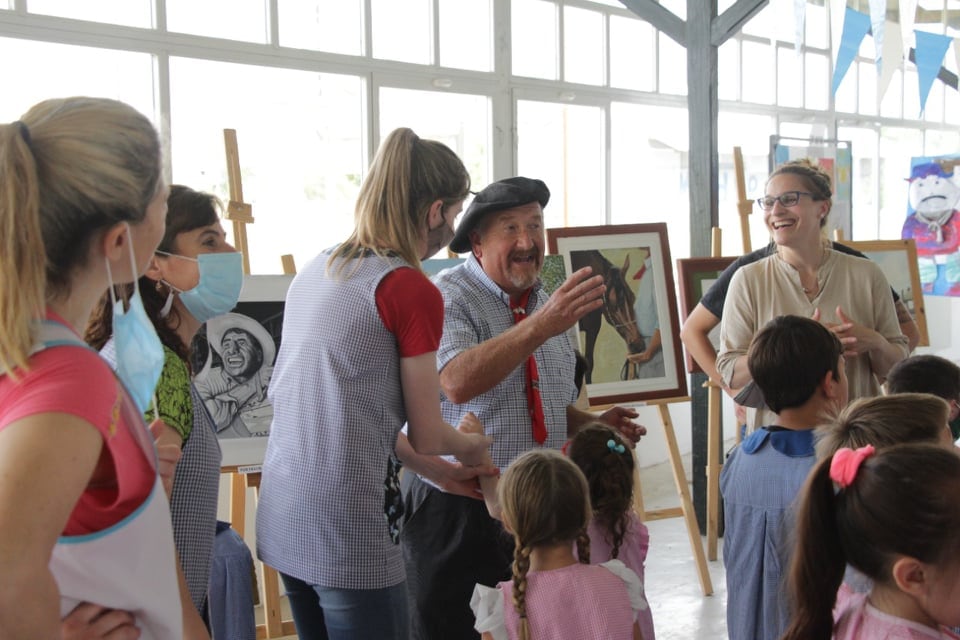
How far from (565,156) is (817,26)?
2.84m

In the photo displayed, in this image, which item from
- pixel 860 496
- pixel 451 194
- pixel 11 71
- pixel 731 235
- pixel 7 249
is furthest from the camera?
pixel 731 235

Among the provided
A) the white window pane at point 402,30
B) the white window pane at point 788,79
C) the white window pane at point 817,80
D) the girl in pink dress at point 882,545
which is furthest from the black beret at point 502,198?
the white window pane at point 817,80

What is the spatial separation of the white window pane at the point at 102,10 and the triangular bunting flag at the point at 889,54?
134 inches

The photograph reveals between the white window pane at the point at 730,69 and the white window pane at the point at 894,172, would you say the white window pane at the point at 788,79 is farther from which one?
the white window pane at the point at 894,172

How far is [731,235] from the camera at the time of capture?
668 centimetres

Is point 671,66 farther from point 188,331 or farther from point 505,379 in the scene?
point 188,331

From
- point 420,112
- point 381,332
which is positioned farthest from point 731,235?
point 381,332

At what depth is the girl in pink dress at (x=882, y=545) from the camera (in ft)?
4.49

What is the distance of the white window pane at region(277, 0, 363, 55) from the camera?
425 centimetres

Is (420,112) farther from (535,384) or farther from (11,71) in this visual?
(535,384)

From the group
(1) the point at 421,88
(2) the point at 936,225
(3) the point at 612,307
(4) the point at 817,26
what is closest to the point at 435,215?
(3) the point at 612,307

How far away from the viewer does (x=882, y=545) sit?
4.60 ft

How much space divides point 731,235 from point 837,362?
4539 millimetres

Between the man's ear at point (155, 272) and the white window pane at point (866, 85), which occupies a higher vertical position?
the white window pane at point (866, 85)
